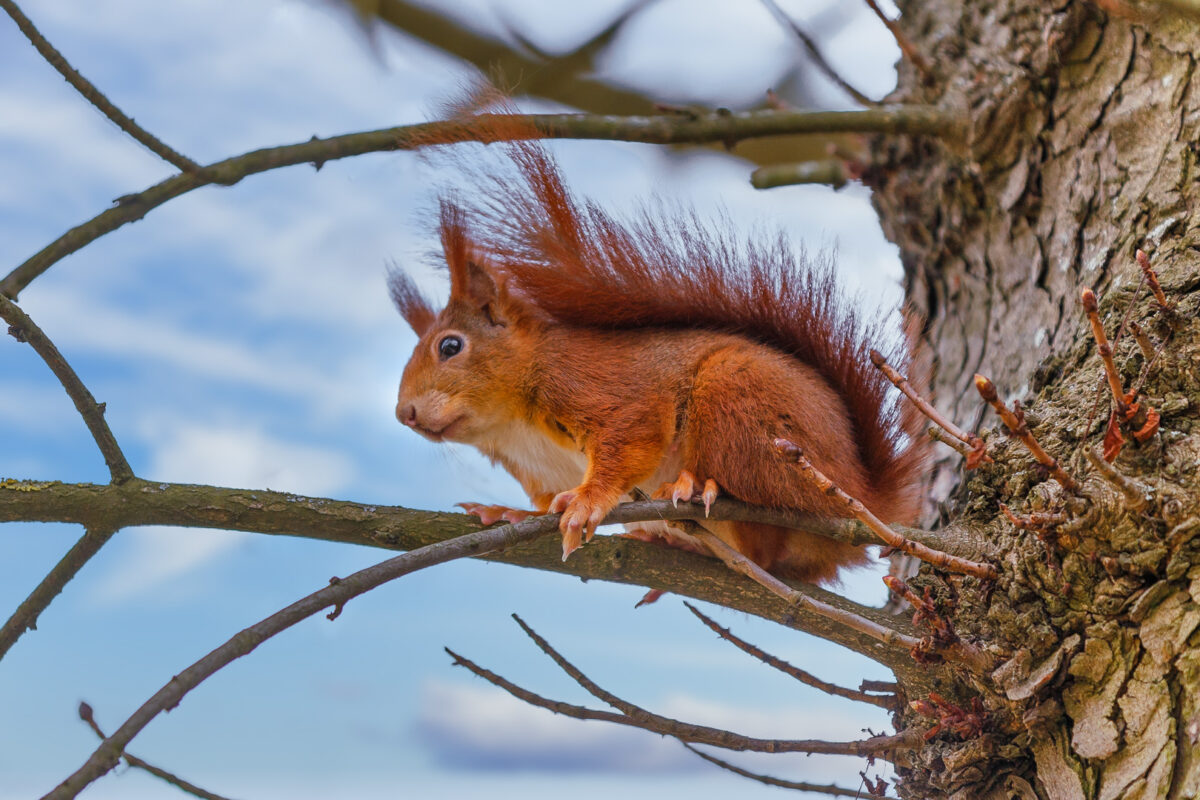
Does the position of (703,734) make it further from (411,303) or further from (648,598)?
(411,303)

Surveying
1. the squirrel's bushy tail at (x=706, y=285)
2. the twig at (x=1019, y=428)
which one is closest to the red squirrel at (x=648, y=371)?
the squirrel's bushy tail at (x=706, y=285)

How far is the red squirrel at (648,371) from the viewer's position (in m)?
1.39

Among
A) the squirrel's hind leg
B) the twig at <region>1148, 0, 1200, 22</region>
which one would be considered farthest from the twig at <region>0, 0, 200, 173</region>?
the twig at <region>1148, 0, 1200, 22</region>

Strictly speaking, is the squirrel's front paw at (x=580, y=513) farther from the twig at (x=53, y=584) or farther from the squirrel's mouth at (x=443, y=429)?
the twig at (x=53, y=584)

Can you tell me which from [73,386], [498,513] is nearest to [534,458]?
A: [498,513]

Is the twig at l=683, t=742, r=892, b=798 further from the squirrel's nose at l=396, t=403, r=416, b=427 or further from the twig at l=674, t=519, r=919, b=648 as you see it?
the squirrel's nose at l=396, t=403, r=416, b=427

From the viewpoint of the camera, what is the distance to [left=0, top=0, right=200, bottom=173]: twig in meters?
1.27

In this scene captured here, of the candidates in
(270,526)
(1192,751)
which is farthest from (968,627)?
(270,526)

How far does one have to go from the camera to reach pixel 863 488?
142 centimetres

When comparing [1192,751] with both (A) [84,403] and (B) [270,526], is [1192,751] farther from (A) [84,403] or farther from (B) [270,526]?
(A) [84,403]

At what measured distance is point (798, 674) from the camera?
1.31m

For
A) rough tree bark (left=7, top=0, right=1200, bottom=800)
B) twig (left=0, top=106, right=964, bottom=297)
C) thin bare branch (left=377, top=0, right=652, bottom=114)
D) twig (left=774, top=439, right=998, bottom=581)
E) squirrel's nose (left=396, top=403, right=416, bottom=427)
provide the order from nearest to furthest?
twig (left=774, top=439, right=998, bottom=581)
rough tree bark (left=7, top=0, right=1200, bottom=800)
twig (left=0, top=106, right=964, bottom=297)
squirrel's nose (left=396, top=403, right=416, bottom=427)
thin bare branch (left=377, top=0, right=652, bottom=114)

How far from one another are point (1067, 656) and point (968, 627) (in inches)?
4.4

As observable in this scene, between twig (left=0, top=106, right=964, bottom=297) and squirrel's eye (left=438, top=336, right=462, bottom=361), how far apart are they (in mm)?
325
